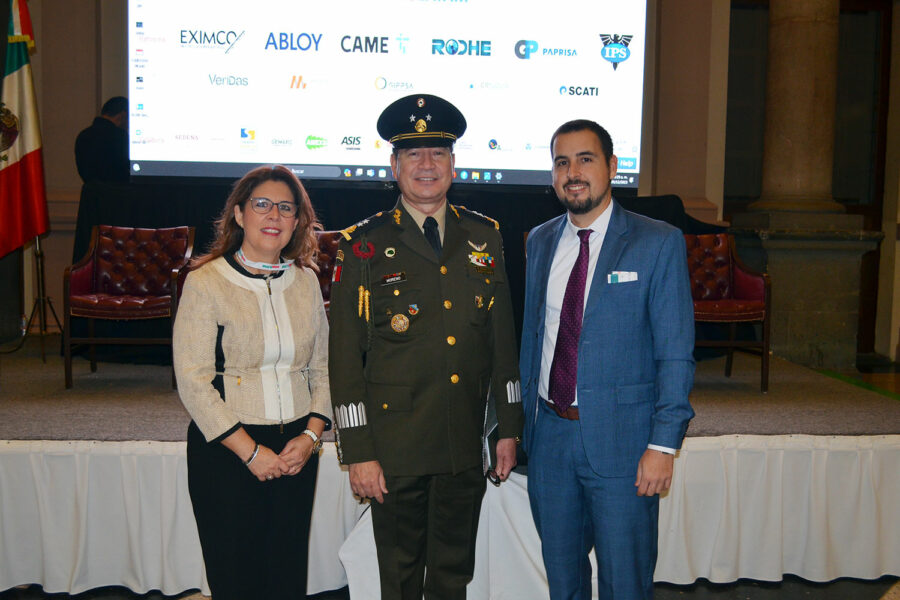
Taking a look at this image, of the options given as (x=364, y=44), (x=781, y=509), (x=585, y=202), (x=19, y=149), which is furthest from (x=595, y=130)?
(x=19, y=149)

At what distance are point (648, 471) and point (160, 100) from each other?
163 inches

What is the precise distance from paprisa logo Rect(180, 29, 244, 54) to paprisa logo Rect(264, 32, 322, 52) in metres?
0.20

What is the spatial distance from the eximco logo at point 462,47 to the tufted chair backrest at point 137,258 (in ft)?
6.80

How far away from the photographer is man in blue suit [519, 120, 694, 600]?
1778mm

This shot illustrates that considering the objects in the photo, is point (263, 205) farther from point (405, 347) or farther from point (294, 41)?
point (294, 41)

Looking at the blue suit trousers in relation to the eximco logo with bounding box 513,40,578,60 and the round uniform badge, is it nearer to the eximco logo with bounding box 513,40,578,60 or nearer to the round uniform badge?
the round uniform badge

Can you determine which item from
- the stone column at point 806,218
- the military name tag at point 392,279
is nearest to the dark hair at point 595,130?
the military name tag at point 392,279

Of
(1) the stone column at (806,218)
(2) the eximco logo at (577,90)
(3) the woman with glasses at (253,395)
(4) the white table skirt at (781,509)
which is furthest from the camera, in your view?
(1) the stone column at (806,218)

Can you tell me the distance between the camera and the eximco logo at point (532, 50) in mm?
4773

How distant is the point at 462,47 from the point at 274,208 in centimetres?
337

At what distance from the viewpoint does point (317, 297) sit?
190 centimetres

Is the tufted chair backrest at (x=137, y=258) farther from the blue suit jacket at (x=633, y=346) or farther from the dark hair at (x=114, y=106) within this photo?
the blue suit jacket at (x=633, y=346)

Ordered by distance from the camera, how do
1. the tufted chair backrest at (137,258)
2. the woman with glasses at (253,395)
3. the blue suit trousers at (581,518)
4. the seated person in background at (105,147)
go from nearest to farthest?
1. the woman with glasses at (253,395)
2. the blue suit trousers at (581,518)
3. the tufted chair backrest at (137,258)
4. the seated person in background at (105,147)

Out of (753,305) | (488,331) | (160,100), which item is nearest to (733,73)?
(753,305)
